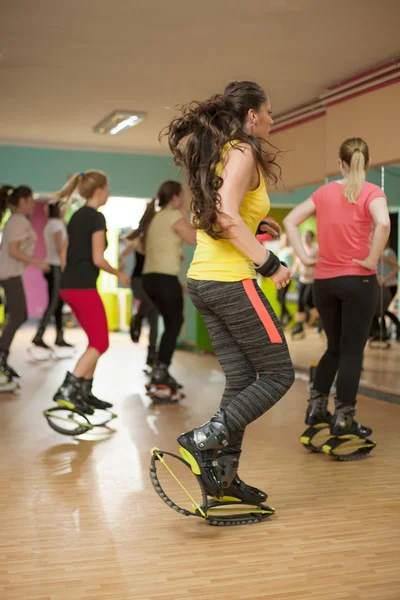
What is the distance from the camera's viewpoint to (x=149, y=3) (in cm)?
464

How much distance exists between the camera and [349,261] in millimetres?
3797

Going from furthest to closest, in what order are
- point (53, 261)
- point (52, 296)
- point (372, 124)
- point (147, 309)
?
1. point (53, 261)
2. point (52, 296)
3. point (147, 309)
4. point (372, 124)

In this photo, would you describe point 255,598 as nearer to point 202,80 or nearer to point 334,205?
point 334,205

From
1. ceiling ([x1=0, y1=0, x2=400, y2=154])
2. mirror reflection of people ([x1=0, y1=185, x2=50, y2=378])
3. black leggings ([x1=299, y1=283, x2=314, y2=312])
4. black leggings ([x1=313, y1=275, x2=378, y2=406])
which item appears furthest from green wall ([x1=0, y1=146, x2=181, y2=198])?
black leggings ([x1=313, y1=275, x2=378, y2=406])

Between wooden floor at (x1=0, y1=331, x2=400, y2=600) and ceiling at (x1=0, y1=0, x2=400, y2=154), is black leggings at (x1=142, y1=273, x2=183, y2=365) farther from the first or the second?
ceiling at (x1=0, y1=0, x2=400, y2=154)

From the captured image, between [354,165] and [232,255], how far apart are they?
Answer: 54.5 inches

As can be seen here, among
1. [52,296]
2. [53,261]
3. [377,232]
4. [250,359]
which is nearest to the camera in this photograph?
[250,359]

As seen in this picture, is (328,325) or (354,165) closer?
(354,165)

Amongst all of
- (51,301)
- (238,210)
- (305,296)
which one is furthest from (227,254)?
(305,296)

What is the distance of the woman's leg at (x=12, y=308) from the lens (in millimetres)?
6027

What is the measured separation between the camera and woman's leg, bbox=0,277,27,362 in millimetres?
6027

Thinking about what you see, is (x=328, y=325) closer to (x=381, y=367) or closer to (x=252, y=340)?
(x=252, y=340)

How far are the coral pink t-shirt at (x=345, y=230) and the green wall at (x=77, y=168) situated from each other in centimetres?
614

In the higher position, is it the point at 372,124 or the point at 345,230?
the point at 372,124
